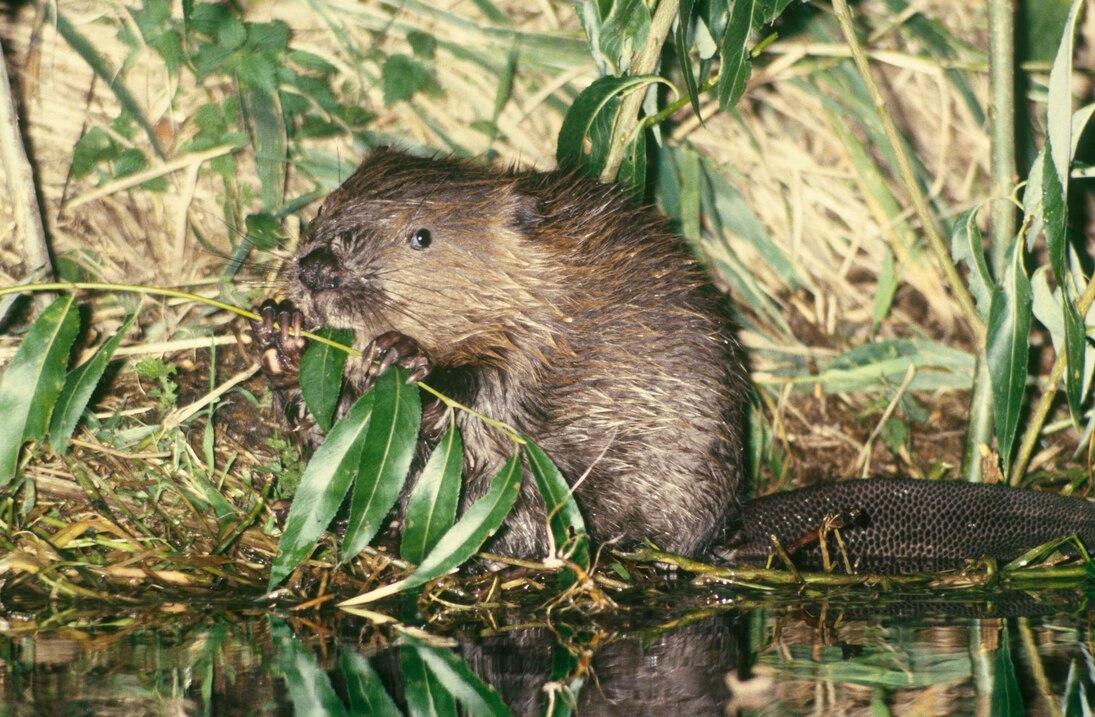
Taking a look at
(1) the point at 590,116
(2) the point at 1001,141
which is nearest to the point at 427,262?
(1) the point at 590,116

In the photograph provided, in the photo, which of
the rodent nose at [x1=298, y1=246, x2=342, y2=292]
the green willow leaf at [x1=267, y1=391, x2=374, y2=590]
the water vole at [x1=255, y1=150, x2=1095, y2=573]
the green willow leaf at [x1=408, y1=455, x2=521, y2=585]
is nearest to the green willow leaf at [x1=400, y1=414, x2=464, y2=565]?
the green willow leaf at [x1=408, y1=455, x2=521, y2=585]

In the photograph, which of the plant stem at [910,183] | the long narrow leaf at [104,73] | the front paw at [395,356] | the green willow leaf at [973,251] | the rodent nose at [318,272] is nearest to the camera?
the front paw at [395,356]

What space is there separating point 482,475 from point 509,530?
0.14 m

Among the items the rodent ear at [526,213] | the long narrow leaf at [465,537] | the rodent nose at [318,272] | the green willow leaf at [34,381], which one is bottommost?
the long narrow leaf at [465,537]

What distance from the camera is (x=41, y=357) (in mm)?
2721

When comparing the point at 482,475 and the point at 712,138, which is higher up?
the point at 712,138

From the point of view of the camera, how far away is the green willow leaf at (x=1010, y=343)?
292 centimetres

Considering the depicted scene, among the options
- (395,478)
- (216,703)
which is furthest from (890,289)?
(216,703)

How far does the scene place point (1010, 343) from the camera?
2939mm

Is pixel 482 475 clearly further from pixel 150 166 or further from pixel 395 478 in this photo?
pixel 150 166

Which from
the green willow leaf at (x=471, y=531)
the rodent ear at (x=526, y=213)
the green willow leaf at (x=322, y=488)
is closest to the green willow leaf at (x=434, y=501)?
the green willow leaf at (x=471, y=531)

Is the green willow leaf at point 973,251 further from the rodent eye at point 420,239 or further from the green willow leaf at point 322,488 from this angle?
the green willow leaf at point 322,488

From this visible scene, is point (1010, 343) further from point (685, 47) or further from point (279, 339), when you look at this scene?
point (279, 339)

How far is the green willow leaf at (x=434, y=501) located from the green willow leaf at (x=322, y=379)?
24 centimetres
